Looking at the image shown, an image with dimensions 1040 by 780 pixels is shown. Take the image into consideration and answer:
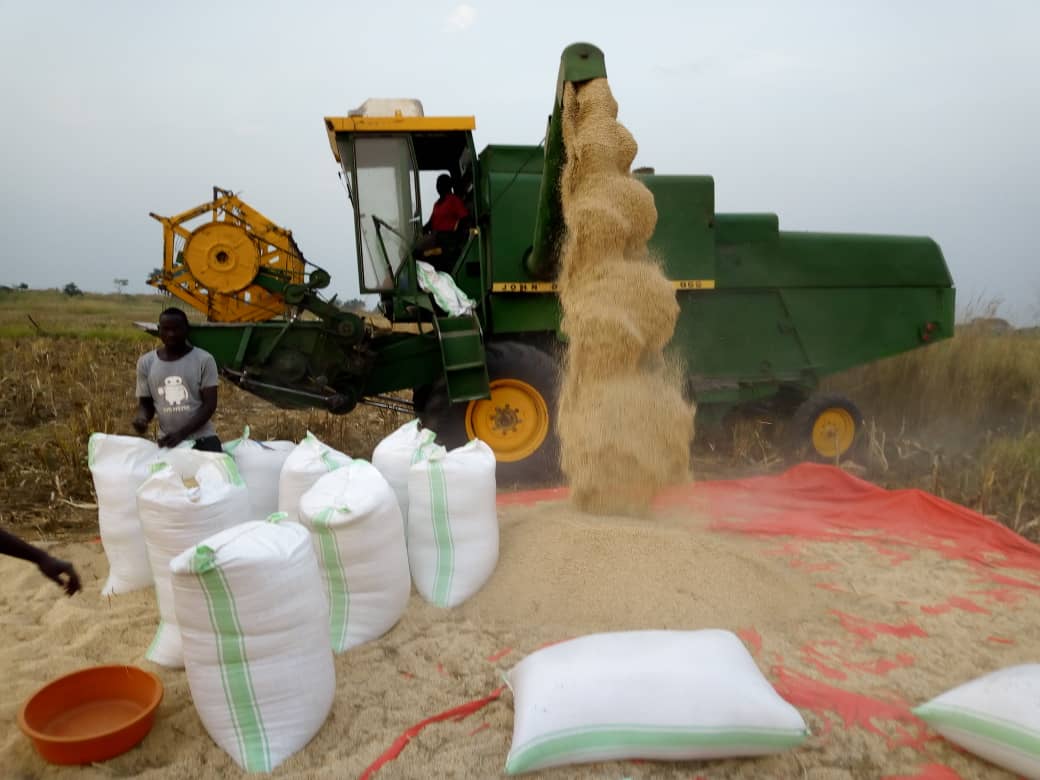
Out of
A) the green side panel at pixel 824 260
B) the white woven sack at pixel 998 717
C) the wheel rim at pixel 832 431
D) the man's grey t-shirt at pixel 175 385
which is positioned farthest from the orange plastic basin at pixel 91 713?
the wheel rim at pixel 832 431

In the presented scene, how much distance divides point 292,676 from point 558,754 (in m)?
0.74

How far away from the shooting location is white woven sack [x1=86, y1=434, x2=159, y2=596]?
2996 millimetres

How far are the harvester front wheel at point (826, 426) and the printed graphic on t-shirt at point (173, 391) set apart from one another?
4649 mm

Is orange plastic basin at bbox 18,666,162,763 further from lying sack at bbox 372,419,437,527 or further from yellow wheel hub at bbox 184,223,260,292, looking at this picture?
yellow wheel hub at bbox 184,223,260,292

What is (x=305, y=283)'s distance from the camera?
16.6ft

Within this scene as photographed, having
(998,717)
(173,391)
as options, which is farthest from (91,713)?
(998,717)

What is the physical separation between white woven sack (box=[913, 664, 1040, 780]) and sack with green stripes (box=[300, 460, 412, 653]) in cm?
171

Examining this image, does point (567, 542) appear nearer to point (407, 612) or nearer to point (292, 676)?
point (407, 612)

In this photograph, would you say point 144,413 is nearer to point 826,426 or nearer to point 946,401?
point 826,426

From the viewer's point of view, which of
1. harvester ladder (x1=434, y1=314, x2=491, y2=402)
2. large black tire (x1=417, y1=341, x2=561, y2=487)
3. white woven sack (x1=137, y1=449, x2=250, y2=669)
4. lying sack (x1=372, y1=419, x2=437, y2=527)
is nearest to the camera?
white woven sack (x1=137, y1=449, x2=250, y2=669)

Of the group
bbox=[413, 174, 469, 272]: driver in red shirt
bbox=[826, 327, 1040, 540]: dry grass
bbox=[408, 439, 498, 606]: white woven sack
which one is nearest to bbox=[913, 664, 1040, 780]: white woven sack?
bbox=[408, 439, 498, 606]: white woven sack

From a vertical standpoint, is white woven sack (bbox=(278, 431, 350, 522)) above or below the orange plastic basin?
above

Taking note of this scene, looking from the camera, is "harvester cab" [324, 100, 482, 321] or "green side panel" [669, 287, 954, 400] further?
"green side panel" [669, 287, 954, 400]

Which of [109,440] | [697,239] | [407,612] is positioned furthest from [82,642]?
[697,239]
